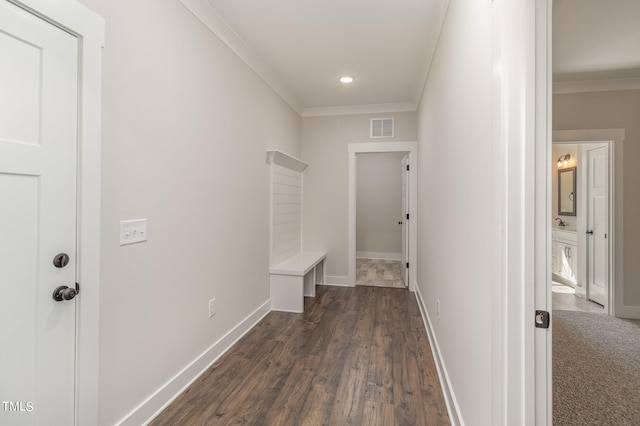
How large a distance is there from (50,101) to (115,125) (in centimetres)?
30

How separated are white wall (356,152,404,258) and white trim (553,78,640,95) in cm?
368

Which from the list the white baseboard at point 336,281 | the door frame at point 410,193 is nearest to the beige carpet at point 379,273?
the white baseboard at point 336,281

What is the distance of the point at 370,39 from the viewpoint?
2.72m

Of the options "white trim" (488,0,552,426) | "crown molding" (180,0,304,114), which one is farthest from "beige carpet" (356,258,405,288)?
"white trim" (488,0,552,426)

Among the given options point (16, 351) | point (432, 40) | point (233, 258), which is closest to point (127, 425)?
point (16, 351)

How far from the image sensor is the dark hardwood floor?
1790 millimetres

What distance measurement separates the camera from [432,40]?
2623mm

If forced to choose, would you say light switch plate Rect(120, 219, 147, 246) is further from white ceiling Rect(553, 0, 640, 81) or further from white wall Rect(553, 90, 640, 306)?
white wall Rect(553, 90, 640, 306)

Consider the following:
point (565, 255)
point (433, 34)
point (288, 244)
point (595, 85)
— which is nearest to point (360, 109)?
point (433, 34)

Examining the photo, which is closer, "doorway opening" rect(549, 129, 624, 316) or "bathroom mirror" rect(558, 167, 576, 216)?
"doorway opening" rect(549, 129, 624, 316)

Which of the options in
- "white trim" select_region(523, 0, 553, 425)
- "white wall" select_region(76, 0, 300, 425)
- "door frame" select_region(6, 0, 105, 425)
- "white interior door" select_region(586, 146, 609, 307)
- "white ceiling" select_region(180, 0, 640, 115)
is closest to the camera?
"white trim" select_region(523, 0, 553, 425)

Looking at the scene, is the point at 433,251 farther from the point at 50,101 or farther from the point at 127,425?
the point at 50,101

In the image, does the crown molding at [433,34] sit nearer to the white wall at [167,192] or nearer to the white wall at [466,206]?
the white wall at [466,206]

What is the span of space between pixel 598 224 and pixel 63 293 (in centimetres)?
533
